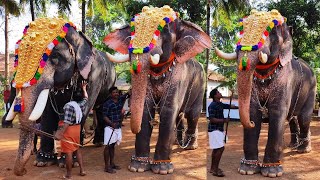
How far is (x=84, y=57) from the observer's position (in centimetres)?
595

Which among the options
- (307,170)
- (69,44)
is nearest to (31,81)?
(69,44)

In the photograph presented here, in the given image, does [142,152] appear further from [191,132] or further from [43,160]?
[191,132]

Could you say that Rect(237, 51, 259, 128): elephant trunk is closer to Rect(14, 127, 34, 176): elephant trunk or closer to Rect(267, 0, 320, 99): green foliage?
Rect(14, 127, 34, 176): elephant trunk

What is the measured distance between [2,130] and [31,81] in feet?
24.8

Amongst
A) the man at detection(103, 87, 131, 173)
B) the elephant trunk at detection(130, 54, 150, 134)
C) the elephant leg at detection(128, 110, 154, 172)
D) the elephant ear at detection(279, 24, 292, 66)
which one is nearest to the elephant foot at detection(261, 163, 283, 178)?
the elephant ear at detection(279, 24, 292, 66)

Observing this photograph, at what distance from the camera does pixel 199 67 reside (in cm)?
796

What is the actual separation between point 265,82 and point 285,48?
607 millimetres

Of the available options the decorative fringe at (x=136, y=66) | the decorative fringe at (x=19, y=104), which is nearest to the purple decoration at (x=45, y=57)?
the decorative fringe at (x=19, y=104)

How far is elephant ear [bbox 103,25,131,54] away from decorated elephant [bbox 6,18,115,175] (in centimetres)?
47

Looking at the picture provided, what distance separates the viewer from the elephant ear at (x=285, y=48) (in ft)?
19.5

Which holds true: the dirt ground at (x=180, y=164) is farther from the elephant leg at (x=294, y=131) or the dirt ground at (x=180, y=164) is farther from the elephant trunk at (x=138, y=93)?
the elephant trunk at (x=138, y=93)

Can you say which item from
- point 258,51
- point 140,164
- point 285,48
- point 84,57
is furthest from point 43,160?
point 285,48

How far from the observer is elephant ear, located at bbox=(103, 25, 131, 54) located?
6.58 meters

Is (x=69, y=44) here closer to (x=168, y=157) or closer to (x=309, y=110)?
(x=168, y=157)
